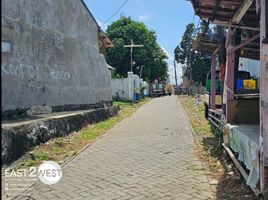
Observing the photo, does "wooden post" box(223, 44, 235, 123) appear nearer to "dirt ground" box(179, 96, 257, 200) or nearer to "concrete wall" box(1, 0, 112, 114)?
"dirt ground" box(179, 96, 257, 200)

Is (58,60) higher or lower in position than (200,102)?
higher

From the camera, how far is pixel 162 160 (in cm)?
846

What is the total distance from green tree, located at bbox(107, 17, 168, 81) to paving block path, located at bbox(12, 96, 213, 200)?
39133 millimetres

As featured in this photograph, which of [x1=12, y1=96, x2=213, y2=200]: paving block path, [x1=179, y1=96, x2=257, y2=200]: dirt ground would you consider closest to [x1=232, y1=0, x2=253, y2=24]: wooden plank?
[x1=179, y1=96, x2=257, y2=200]: dirt ground

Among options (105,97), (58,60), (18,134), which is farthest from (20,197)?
(105,97)

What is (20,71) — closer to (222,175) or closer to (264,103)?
(222,175)

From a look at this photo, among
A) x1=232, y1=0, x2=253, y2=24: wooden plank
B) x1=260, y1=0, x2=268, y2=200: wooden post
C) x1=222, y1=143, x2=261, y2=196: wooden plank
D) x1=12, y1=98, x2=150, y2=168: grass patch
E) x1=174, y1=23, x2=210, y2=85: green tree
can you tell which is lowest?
x1=12, y1=98, x2=150, y2=168: grass patch

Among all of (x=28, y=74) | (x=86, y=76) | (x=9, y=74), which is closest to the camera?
(x=9, y=74)

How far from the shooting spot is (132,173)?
7242 millimetres

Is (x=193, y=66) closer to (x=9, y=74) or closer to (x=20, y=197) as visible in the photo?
(x=9, y=74)

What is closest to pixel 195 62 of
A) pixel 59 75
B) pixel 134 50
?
pixel 134 50

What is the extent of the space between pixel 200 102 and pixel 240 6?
22.0 metres
